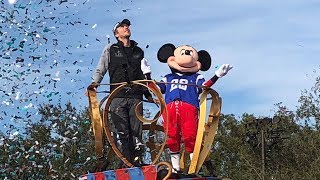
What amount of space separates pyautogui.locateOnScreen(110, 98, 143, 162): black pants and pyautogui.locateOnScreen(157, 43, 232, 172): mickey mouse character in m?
0.41

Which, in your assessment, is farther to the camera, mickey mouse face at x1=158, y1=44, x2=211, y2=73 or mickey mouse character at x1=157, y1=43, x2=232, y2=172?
mickey mouse face at x1=158, y1=44, x2=211, y2=73

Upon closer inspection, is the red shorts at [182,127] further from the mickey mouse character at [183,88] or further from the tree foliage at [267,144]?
the tree foliage at [267,144]

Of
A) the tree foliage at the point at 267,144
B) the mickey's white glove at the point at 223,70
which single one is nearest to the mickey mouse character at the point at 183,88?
the mickey's white glove at the point at 223,70

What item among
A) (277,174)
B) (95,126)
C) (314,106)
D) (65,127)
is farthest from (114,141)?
(314,106)

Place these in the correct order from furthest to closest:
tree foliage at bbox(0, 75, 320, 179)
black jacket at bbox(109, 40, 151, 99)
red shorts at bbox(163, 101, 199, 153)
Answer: tree foliage at bbox(0, 75, 320, 179)
black jacket at bbox(109, 40, 151, 99)
red shorts at bbox(163, 101, 199, 153)

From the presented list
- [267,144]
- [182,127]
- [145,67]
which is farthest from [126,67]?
[267,144]

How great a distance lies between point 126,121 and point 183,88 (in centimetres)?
79

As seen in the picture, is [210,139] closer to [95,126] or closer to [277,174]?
[95,126]

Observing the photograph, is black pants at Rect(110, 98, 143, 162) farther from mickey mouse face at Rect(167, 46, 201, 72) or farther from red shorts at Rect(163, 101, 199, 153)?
mickey mouse face at Rect(167, 46, 201, 72)

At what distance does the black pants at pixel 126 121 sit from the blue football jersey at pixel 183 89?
0.44 metres

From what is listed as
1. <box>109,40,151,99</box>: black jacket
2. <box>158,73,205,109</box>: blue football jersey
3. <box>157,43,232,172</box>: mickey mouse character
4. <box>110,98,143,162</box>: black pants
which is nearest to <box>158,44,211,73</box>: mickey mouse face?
<box>157,43,232,172</box>: mickey mouse character

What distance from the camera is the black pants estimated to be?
8273mm

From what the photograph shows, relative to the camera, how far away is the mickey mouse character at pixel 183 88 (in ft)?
27.0

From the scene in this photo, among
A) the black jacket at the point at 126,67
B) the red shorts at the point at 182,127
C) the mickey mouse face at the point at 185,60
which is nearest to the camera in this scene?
the red shorts at the point at 182,127
